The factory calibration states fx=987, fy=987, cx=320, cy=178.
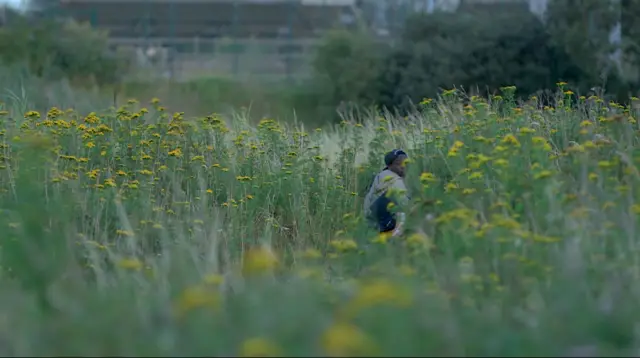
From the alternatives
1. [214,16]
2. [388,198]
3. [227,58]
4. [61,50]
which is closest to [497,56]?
[227,58]

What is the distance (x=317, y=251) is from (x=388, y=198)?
887mm

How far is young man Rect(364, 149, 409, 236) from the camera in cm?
627

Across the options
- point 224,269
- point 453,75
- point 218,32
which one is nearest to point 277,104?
point 453,75

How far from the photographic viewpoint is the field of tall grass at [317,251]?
358cm

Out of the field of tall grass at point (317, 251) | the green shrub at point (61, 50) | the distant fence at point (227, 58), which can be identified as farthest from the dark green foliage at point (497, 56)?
the field of tall grass at point (317, 251)

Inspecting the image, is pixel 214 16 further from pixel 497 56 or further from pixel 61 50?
pixel 497 56

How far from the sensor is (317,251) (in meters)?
5.96

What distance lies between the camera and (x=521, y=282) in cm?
443

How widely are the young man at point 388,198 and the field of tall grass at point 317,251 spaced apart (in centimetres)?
18

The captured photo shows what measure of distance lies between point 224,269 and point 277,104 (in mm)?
17148

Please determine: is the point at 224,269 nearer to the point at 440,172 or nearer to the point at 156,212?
the point at 156,212

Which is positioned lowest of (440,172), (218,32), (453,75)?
(440,172)

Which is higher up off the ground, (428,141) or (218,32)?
(218,32)

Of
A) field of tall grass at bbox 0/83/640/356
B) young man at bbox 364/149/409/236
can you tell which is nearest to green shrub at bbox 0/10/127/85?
field of tall grass at bbox 0/83/640/356
